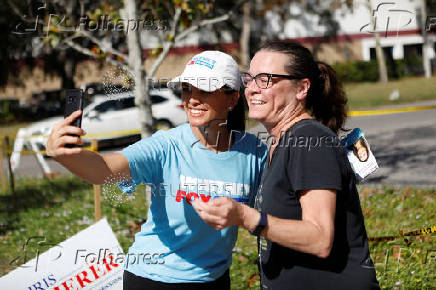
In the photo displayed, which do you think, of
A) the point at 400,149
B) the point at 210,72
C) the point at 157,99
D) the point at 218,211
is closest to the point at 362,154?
the point at 210,72

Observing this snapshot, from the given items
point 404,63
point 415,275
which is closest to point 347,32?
point 404,63

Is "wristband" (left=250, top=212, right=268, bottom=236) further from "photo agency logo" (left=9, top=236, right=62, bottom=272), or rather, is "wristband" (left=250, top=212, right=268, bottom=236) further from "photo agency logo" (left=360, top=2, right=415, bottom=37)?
"photo agency logo" (left=9, top=236, right=62, bottom=272)

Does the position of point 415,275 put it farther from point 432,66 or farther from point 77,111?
point 432,66

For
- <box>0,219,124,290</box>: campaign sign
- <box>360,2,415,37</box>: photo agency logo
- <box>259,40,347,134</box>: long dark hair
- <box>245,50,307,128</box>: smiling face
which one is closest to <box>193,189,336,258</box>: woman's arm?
<box>245,50,307,128</box>: smiling face

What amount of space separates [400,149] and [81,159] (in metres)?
10.1

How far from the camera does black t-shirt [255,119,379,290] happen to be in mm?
1758

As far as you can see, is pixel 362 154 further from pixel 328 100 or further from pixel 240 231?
pixel 240 231

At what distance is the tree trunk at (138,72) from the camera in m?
5.57

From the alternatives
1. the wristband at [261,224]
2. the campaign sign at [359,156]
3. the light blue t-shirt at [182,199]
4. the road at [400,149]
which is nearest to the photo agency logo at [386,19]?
the road at [400,149]

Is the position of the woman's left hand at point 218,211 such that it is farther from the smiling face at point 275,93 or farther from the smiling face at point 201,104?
the smiling face at point 201,104

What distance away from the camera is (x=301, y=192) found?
174 centimetres

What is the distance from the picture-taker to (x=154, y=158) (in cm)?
221

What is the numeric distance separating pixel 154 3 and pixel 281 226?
589cm

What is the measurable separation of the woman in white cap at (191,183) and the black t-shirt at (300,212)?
0.40 m
